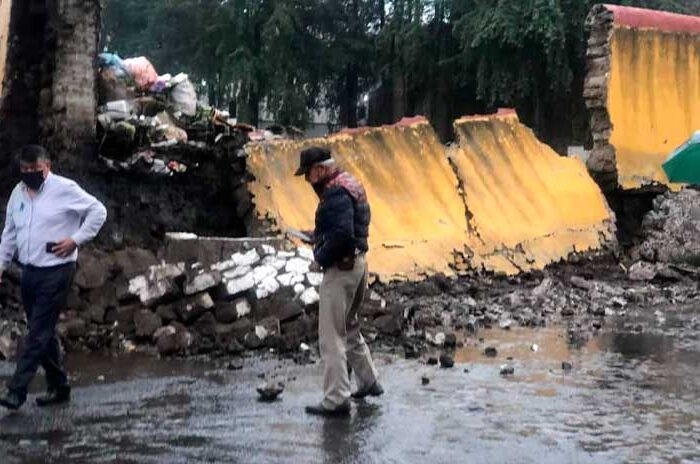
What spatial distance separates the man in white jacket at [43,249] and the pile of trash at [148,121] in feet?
13.2

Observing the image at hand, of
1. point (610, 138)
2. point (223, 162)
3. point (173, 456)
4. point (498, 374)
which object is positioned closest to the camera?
point (173, 456)

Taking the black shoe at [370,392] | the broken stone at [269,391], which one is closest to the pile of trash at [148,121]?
the broken stone at [269,391]

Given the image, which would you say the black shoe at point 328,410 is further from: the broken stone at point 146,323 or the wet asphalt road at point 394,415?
the broken stone at point 146,323

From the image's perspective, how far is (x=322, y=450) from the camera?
19.4 feet

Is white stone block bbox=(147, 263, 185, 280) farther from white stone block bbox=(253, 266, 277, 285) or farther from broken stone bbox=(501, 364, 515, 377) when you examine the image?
broken stone bbox=(501, 364, 515, 377)

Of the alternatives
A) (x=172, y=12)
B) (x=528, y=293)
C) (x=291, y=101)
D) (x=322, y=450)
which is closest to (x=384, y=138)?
(x=528, y=293)

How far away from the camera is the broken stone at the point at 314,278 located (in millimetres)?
9695

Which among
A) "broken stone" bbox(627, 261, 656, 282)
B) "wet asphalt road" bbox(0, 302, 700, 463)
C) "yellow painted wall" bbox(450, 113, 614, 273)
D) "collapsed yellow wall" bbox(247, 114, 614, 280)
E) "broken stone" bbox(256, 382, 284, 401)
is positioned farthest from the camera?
"broken stone" bbox(627, 261, 656, 282)

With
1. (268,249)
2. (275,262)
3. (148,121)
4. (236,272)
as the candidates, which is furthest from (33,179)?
(148,121)

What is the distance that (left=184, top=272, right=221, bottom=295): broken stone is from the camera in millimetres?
9438

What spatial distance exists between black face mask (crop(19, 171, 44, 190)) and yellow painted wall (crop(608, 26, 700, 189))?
10128 mm

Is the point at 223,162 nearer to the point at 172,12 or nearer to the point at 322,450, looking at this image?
the point at 322,450

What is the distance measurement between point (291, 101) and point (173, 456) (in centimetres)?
2694

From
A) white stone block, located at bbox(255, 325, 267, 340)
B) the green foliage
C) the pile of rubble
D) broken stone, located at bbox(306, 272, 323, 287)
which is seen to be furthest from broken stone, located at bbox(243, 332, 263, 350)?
the green foliage
